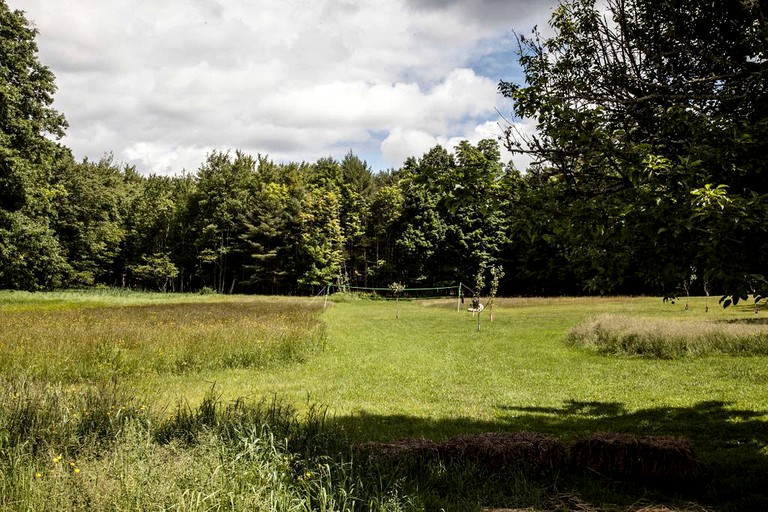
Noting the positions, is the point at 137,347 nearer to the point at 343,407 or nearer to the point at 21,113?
the point at 343,407

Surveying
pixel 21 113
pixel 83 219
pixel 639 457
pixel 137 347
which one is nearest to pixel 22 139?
pixel 21 113

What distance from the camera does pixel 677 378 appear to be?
12.9 m

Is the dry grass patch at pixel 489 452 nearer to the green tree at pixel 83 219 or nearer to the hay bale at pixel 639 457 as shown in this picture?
the hay bale at pixel 639 457

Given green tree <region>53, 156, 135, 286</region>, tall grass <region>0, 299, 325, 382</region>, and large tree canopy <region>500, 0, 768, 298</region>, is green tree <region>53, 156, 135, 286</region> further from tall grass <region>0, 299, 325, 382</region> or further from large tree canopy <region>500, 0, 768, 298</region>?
large tree canopy <region>500, 0, 768, 298</region>

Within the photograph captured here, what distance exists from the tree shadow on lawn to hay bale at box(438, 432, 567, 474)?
1.17m

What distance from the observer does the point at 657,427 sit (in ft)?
28.5

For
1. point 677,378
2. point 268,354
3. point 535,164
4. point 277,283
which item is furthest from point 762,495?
point 277,283

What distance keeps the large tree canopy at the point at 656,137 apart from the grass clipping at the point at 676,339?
10524mm

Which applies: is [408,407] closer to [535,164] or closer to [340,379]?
[340,379]

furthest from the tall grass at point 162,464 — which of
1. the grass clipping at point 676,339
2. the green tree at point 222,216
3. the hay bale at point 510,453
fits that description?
the green tree at point 222,216

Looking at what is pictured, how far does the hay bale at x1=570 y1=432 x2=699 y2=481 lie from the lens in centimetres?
550

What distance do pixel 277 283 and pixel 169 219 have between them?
58.8 ft

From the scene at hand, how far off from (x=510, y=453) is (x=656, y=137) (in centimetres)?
406

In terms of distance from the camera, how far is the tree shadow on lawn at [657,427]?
242 inches
